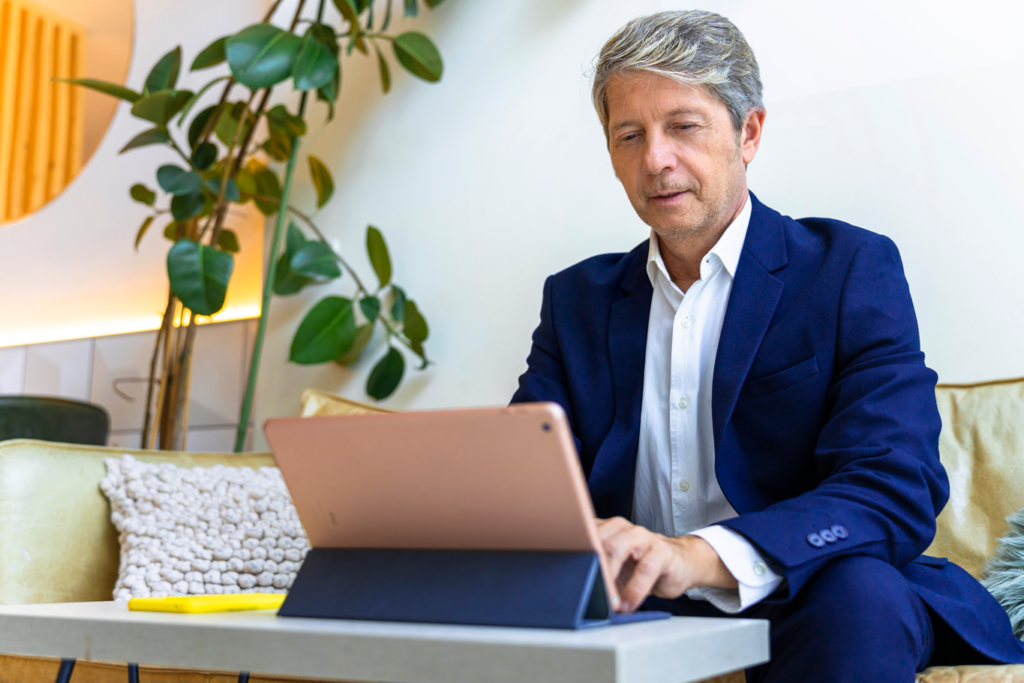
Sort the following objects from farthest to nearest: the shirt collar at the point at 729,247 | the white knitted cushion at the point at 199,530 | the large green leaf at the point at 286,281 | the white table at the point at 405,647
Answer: the large green leaf at the point at 286,281
the white knitted cushion at the point at 199,530
the shirt collar at the point at 729,247
the white table at the point at 405,647

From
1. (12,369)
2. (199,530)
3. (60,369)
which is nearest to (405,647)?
(199,530)

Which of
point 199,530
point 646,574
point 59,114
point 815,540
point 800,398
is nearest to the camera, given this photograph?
point 646,574

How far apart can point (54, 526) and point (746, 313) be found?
1.26 metres

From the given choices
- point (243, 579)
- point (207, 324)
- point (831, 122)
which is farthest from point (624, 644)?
point (207, 324)

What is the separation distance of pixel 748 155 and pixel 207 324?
5.99ft

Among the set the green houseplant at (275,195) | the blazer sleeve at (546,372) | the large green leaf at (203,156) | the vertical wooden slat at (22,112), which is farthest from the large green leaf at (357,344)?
the vertical wooden slat at (22,112)

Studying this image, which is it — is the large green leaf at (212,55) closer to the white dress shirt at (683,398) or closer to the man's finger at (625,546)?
the white dress shirt at (683,398)

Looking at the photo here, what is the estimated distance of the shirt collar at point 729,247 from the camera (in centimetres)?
133

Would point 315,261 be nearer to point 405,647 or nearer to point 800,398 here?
point 800,398

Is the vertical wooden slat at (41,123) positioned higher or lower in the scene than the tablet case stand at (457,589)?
higher

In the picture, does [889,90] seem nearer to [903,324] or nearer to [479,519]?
[903,324]

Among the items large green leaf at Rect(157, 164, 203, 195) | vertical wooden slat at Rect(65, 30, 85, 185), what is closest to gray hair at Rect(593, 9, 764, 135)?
large green leaf at Rect(157, 164, 203, 195)

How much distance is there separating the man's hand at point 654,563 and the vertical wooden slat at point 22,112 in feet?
10.3

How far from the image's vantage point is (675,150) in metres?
1.29
